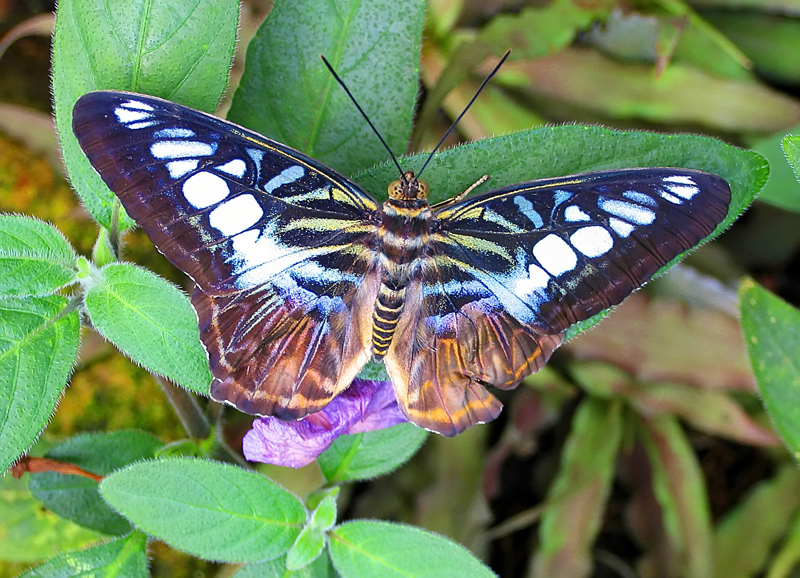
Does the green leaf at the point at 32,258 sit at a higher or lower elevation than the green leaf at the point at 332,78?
lower

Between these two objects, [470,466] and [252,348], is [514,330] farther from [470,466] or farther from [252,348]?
[470,466]

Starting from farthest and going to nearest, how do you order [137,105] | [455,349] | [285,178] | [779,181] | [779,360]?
1. [779,181]
2. [779,360]
3. [455,349]
4. [285,178]
5. [137,105]

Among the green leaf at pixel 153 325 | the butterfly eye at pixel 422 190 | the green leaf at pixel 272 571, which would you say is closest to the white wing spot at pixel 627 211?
the butterfly eye at pixel 422 190

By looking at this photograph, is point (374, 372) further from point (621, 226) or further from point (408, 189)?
point (621, 226)

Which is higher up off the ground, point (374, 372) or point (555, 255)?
point (555, 255)

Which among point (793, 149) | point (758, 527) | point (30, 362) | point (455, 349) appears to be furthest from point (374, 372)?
point (758, 527)

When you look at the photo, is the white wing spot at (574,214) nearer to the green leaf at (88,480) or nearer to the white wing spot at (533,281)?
the white wing spot at (533,281)
